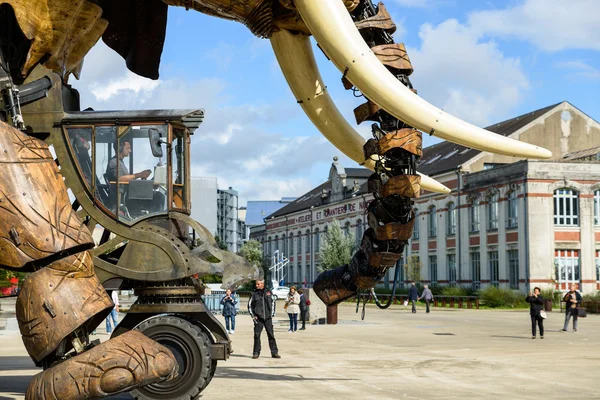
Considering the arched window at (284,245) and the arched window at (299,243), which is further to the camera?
the arched window at (284,245)

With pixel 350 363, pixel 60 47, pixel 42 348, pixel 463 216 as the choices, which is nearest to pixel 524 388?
pixel 350 363

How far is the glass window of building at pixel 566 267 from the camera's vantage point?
150 ft

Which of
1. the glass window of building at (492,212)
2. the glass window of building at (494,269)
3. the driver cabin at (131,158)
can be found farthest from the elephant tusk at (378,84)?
the glass window of building at (494,269)

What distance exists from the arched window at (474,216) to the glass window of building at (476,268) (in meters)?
1.42

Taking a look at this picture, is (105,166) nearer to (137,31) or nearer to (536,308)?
(137,31)

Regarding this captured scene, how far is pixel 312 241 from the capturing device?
2933 inches

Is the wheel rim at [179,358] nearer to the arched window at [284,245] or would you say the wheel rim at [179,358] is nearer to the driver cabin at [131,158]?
the driver cabin at [131,158]

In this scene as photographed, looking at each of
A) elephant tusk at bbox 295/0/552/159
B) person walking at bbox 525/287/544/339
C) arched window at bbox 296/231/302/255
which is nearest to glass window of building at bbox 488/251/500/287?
person walking at bbox 525/287/544/339

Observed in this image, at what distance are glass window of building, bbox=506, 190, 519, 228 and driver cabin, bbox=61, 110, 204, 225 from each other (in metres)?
39.2

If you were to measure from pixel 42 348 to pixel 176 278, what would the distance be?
4621mm

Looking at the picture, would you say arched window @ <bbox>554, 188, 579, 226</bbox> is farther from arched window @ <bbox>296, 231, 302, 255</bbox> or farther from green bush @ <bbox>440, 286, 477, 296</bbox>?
arched window @ <bbox>296, 231, 302, 255</bbox>

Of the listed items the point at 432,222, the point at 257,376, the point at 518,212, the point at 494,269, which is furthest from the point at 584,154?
the point at 257,376

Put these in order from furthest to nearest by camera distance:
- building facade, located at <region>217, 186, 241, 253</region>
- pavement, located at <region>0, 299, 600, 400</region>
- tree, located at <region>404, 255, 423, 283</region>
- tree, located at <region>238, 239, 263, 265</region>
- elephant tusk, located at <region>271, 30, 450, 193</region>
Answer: building facade, located at <region>217, 186, 241, 253</region> < tree, located at <region>238, 239, 263, 265</region> < tree, located at <region>404, 255, 423, 283</region> < pavement, located at <region>0, 299, 600, 400</region> < elephant tusk, located at <region>271, 30, 450, 193</region>

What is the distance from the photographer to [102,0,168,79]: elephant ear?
697 centimetres
